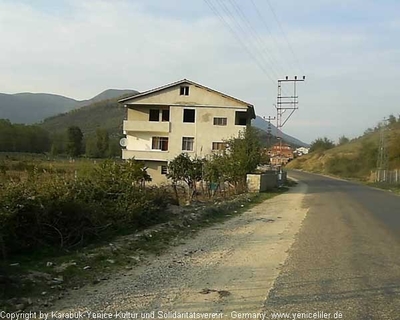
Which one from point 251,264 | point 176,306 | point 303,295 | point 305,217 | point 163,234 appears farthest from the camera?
point 305,217

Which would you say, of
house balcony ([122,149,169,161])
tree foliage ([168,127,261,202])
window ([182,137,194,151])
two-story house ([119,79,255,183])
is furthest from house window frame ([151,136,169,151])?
tree foliage ([168,127,261,202])

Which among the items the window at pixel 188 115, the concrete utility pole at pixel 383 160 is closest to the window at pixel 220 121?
the window at pixel 188 115

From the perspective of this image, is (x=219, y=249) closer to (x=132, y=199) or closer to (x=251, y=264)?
(x=251, y=264)

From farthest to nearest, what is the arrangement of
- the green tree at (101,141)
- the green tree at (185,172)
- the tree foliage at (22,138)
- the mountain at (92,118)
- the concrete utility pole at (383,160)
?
the mountain at (92,118) → the green tree at (101,141) → the tree foliage at (22,138) → the concrete utility pole at (383,160) → the green tree at (185,172)

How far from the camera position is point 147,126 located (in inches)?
1868

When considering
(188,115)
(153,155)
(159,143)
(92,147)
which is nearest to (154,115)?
(159,143)

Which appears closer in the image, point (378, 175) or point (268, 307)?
point (268, 307)

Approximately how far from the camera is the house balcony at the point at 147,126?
4734cm

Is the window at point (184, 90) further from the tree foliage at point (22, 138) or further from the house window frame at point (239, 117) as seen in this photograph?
the tree foliage at point (22, 138)

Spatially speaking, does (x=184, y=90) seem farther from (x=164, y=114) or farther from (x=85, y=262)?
(x=85, y=262)

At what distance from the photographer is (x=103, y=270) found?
26.2 feet

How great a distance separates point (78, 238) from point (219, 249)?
2.93 m

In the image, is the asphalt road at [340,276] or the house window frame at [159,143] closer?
the asphalt road at [340,276]

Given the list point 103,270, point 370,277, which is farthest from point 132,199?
point 370,277
